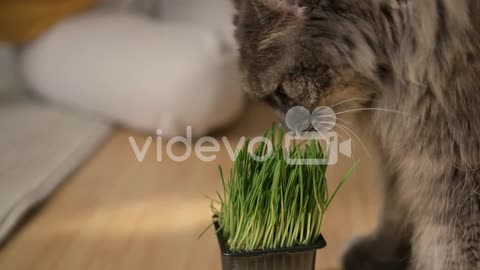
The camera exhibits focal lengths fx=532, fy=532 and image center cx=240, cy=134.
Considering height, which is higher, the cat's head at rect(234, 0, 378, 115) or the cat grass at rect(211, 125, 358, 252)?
the cat's head at rect(234, 0, 378, 115)

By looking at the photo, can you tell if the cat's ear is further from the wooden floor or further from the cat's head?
the wooden floor

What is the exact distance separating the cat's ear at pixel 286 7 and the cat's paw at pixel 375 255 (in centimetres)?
45

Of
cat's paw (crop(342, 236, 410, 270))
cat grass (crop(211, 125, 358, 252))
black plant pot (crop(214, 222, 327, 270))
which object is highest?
cat grass (crop(211, 125, 358, 252))

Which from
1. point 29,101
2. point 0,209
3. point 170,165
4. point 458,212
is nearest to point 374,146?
point 458,212

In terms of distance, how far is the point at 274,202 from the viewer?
75 cm

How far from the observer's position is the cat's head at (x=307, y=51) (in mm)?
688

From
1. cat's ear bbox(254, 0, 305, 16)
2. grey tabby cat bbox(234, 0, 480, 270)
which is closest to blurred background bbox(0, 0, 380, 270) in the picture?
grey tabby cat bbox(234, 0, 480, 270)

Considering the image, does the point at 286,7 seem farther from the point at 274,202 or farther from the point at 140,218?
the point at 140,218

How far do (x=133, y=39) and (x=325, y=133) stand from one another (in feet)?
2.53

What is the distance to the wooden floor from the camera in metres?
0.94

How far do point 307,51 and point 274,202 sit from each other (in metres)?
0.22

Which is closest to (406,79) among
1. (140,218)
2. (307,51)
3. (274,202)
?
(307,51)

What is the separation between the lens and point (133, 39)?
1.41 meters

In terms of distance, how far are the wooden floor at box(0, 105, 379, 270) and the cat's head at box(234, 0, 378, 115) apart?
20 cm
